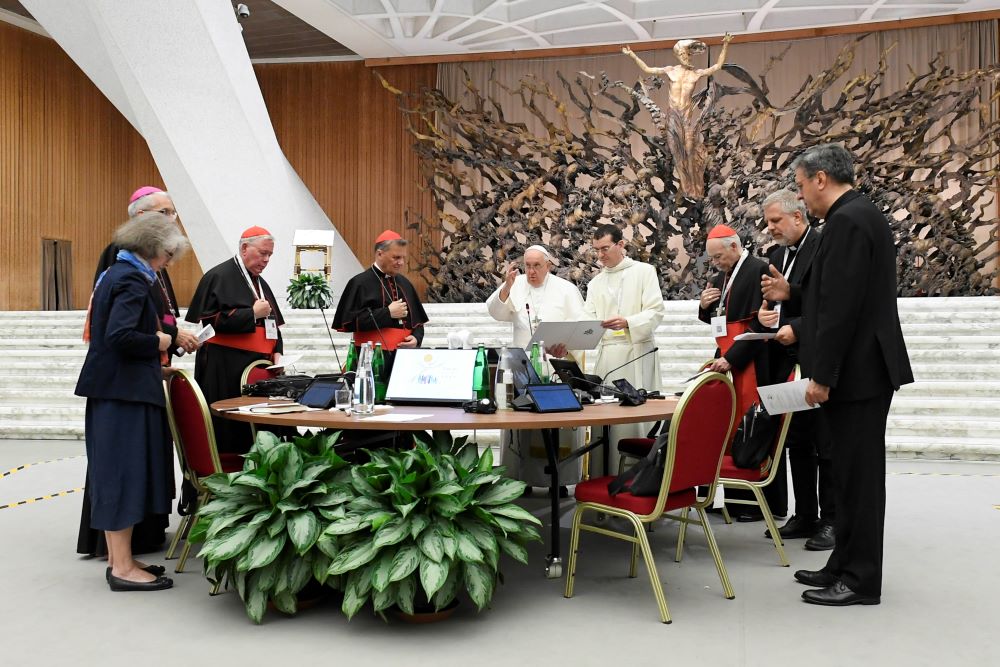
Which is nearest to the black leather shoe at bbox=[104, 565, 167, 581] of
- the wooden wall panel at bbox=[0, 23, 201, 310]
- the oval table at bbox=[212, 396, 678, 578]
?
the oval table at bbox=[212, 396, 678, 578]

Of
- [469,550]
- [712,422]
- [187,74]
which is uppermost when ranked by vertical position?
[187,74]

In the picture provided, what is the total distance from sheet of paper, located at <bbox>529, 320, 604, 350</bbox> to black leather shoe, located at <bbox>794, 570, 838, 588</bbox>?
1.27 metres

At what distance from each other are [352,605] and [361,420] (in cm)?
58

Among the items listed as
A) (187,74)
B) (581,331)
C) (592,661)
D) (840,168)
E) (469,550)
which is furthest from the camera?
(187,74)

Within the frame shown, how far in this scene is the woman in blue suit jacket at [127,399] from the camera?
3.12m

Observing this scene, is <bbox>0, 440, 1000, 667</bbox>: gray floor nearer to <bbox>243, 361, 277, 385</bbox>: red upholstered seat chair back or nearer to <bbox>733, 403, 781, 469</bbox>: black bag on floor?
<bbox>733, 403, 781, 469</bbox>: black bag on floor

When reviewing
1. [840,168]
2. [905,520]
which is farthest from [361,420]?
[905,520]

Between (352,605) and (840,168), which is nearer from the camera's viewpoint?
(352,605)

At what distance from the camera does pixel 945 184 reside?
1150 centimetres

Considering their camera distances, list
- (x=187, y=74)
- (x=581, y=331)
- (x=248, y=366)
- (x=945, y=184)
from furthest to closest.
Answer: (x=945, y=184)
(x=187, y=74)
(x=248, y=366)
(x=581, y=331)

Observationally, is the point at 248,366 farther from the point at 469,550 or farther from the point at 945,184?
the point at 945,184

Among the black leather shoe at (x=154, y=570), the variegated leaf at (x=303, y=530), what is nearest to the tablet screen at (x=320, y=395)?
the variegated leaf at (x=303, y=530)

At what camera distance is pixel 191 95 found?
10.1 meters

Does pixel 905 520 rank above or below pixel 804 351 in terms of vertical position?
below
